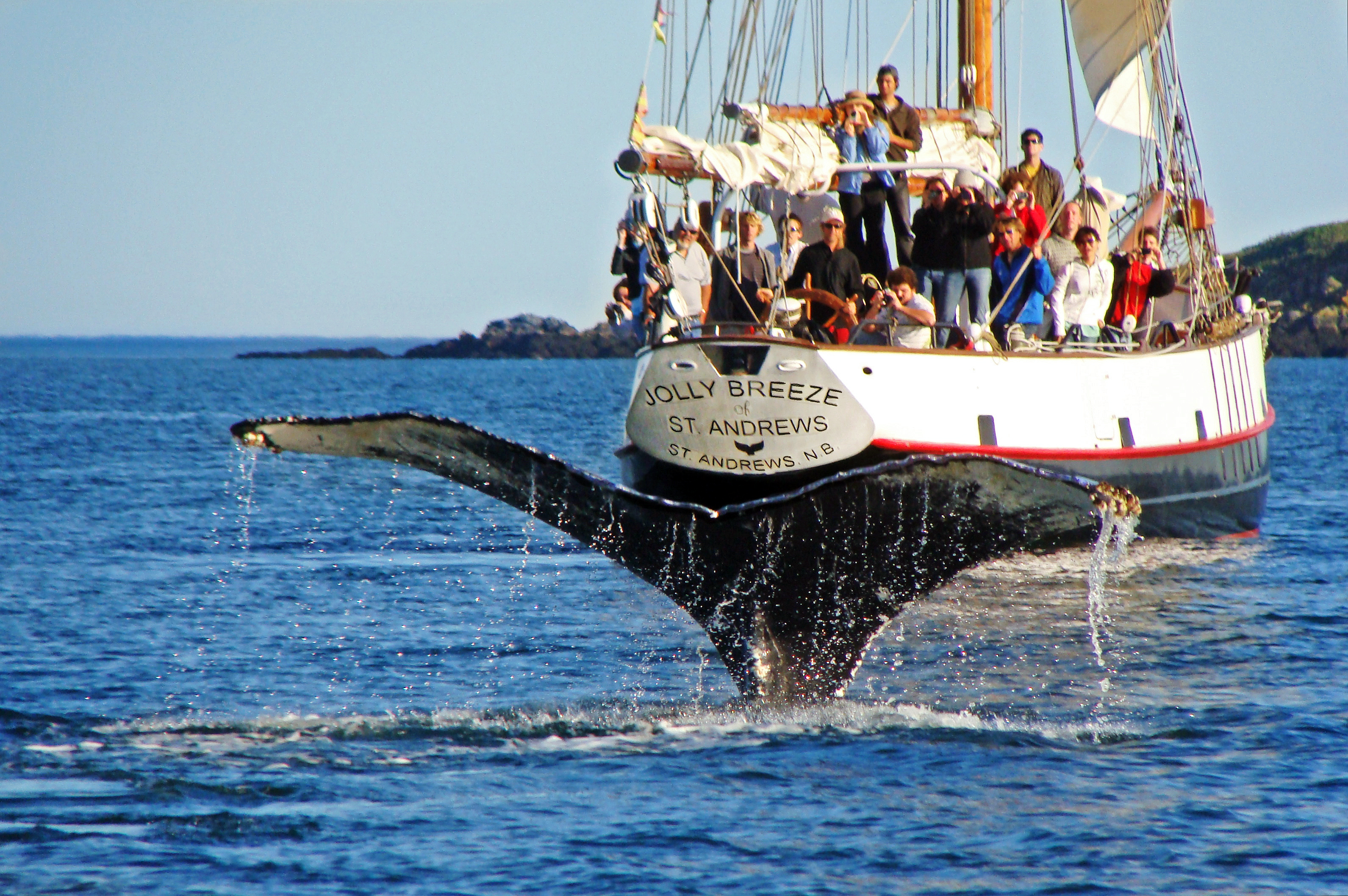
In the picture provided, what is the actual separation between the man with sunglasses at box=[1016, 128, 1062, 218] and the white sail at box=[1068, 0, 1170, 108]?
25.5ft

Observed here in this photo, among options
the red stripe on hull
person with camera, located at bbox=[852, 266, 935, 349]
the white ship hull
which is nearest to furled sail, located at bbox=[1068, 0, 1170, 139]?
the red stripe on hull

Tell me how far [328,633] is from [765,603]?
26.9 feet

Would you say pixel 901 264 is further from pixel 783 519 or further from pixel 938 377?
pixel 783 519

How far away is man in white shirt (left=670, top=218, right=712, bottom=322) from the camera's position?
18.2m

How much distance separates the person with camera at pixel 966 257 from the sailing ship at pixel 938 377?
0.33 m

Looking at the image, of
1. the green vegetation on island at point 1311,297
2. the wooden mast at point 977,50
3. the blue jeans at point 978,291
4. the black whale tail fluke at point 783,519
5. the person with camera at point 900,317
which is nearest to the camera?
the black whale tail fluke at point 783,519

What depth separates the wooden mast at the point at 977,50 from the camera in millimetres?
26031

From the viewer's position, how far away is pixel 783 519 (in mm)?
7008

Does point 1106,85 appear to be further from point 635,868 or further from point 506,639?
point 635,868

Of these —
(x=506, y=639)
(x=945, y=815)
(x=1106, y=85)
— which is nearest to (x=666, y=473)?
(x=506, y=639)

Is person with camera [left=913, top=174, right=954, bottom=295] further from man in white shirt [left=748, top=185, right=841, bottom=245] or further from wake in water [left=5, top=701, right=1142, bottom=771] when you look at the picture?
wake in water [left=5, top=701, right=1142, bottom=771]

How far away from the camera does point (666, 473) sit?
1677cm

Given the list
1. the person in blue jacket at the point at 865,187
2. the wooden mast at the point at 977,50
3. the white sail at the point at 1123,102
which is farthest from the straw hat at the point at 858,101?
the white sail at the point at 1123,102

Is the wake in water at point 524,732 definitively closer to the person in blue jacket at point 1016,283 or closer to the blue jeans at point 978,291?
the blue jeans at point 978,291
